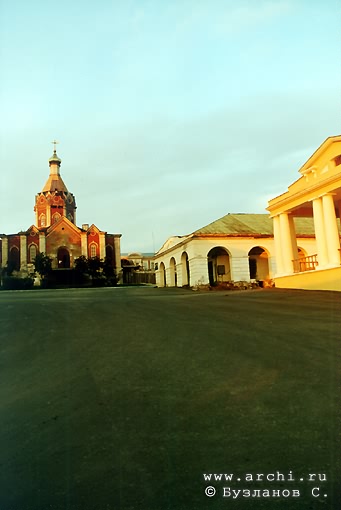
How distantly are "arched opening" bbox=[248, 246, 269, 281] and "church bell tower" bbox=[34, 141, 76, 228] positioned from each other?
39097 millimetres

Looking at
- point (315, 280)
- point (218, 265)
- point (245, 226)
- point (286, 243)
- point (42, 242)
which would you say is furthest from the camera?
point (42, 242)

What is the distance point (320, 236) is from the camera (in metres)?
17.5

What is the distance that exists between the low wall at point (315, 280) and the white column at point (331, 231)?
463mm

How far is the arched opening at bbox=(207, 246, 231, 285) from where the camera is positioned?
29.6m

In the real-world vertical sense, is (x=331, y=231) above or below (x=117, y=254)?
below

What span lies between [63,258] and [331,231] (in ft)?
141

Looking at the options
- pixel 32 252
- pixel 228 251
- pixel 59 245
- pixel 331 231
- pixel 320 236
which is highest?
pixel 59 245

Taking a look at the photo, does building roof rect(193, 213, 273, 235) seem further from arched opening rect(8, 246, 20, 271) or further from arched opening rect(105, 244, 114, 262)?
arched opening rect(8, 246, 20, 271)

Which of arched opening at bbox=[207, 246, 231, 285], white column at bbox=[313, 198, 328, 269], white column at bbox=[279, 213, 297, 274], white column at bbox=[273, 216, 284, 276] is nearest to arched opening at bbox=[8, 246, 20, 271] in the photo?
arched opening at bbox=[207, 246, 231, 285]

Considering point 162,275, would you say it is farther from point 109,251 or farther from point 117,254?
point 109,251

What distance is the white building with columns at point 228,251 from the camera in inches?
1046

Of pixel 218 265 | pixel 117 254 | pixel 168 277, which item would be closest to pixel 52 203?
pixel 117 254

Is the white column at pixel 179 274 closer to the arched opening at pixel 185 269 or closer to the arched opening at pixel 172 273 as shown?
the arched opening at pixel 185 269

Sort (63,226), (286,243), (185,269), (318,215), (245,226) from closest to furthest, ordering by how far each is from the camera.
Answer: (318,215), (286,243), (185,269), (245,226), (63,226)
